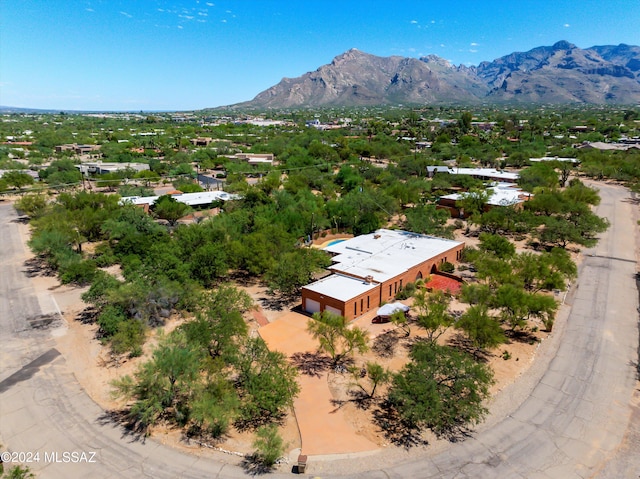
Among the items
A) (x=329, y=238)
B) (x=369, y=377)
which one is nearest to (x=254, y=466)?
(x=369, y=377)

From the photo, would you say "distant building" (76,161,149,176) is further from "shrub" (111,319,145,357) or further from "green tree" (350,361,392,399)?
"green tree" (350,361,392,399)

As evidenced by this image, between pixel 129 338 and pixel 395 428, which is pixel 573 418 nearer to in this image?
pixel 395 428

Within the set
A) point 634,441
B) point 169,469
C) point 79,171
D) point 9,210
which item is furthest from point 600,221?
point 79,171

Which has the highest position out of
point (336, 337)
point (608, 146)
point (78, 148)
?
point (78, 148)

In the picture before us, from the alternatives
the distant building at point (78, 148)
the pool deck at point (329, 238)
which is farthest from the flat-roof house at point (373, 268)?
the distant building at point (78, 148)

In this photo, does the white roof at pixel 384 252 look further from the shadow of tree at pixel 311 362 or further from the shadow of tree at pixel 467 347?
the shadow of tree at pixel 311 362

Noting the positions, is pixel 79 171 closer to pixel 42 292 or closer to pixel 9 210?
pixel 9 210

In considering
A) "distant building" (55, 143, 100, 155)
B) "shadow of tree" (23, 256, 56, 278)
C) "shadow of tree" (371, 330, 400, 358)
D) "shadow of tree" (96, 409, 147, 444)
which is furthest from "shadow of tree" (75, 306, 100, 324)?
"distant building" (55, 143, 100, 155)
